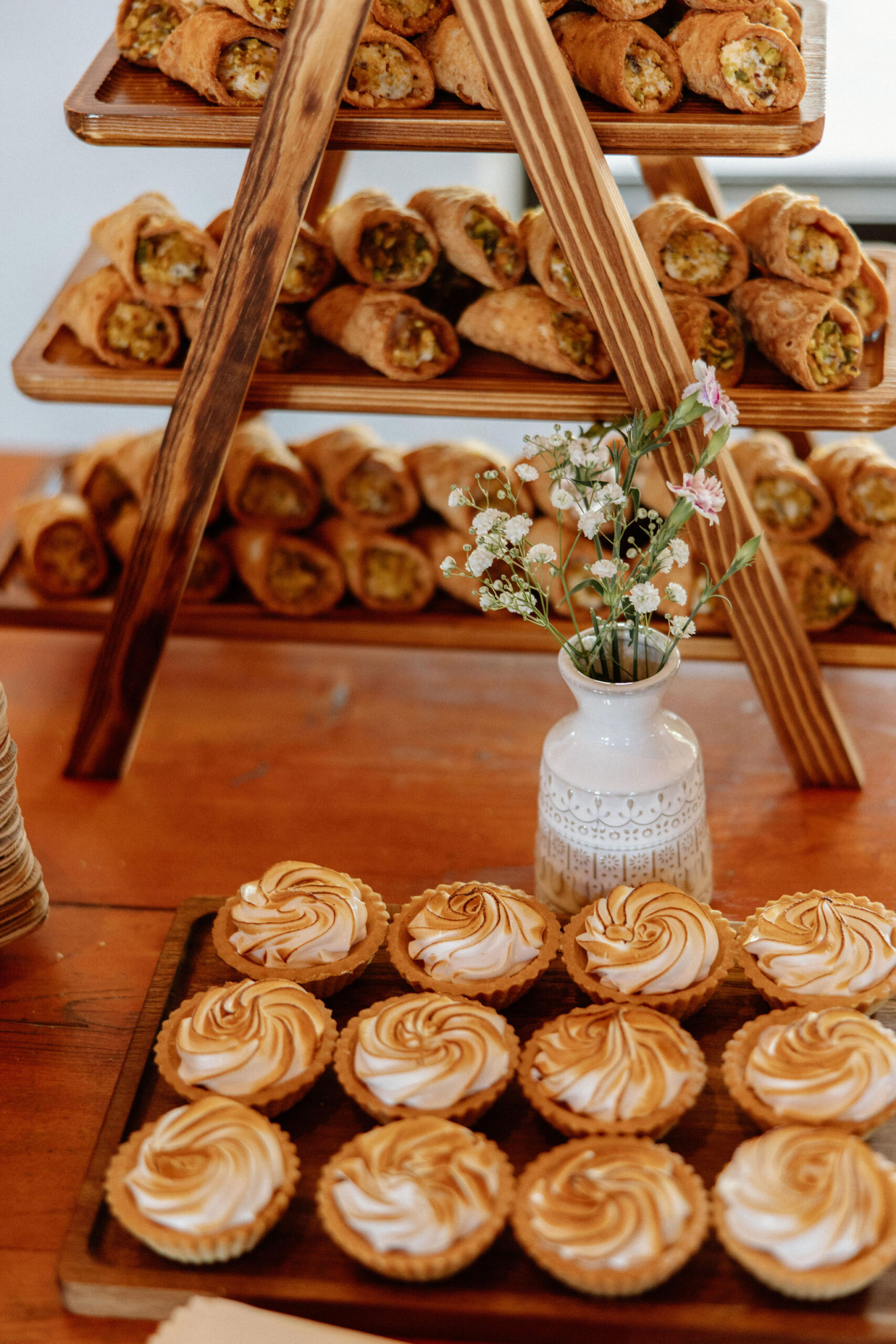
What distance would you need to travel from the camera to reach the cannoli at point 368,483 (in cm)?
174

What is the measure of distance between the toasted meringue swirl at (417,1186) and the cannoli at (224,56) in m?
0.96

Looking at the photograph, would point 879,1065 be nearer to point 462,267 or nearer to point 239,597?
point 462,267

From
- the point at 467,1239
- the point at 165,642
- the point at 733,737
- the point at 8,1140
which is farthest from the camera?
the point at 733,737

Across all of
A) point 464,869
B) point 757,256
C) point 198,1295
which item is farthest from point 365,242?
point 198,1295

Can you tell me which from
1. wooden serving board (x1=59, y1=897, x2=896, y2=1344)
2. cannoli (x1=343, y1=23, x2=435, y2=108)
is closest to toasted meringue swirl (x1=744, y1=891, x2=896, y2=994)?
wooden serving board (x1=59, y1=897, x2=896, y2=1344)

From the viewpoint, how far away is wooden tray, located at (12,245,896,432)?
1.38 meters

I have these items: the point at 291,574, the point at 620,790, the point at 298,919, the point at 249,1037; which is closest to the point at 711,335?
the point at 620,790

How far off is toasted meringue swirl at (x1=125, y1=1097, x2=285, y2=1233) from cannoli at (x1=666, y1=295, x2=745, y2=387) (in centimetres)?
87

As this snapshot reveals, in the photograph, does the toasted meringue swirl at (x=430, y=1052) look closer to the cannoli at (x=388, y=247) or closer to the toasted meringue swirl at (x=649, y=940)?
the toasted meringue swirl at (x=649, y=940)

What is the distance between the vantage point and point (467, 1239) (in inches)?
38.9

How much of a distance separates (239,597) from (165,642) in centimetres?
23

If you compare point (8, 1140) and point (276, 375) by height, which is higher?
point (276, 375)

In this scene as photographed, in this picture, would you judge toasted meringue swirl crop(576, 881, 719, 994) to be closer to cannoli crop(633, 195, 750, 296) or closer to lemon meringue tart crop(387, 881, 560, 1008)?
lemon meringue tart crop(387, 881, 560, 1008)

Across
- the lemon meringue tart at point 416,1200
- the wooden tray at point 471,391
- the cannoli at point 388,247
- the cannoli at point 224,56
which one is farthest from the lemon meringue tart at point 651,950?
the cannoli at point 224,56
